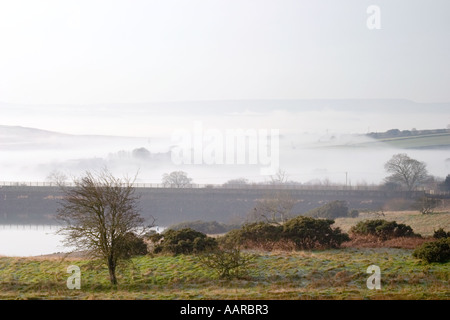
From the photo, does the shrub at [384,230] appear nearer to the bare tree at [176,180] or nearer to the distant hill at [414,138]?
the distant hill at [414,138]

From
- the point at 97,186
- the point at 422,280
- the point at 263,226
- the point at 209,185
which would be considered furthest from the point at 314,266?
the point at 209,185

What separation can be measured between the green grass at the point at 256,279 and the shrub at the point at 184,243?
0.62 m

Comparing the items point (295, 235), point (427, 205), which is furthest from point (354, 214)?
point (295, 235)

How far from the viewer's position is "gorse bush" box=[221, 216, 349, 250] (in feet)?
92.3

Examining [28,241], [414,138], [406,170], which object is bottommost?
[28,241]

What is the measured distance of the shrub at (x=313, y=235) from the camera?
2808cm

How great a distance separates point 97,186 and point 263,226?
32.9 ft

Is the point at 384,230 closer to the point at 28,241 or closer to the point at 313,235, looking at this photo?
the point at 313,235

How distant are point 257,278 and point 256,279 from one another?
0.15 meters

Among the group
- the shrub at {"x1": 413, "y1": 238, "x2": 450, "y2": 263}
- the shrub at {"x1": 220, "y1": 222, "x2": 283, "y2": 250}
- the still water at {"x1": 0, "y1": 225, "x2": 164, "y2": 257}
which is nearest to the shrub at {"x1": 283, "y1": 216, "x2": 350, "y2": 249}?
the shrub at {"x1": 220, "y1": 222, "x2": 283, "y2": 250}

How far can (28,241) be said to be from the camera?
50.8 m

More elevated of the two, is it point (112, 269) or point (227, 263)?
point (227, 263)

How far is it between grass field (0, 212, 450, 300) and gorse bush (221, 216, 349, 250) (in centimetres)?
120

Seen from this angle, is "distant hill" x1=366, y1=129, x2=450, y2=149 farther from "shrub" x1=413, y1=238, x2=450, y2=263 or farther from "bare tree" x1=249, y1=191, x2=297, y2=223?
"shrub" x1=413, y1=238, x2=450, y2=263
